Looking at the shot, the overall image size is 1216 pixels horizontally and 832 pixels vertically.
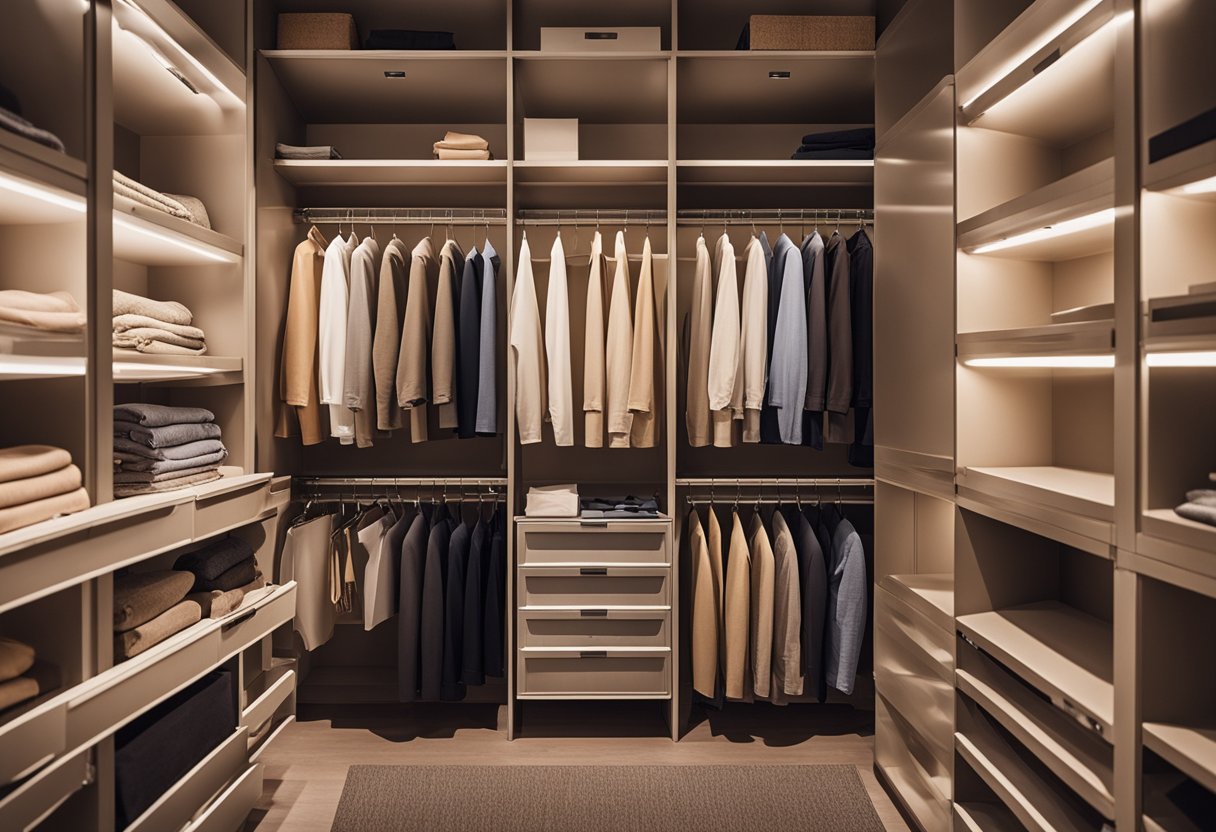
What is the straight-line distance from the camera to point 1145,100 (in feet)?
4.22

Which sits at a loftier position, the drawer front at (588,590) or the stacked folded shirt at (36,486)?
the stacked folded shirt at (36,486)

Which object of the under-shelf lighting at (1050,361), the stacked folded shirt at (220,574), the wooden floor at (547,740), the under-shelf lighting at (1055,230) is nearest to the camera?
the under-shelf lighting at (1055,230)

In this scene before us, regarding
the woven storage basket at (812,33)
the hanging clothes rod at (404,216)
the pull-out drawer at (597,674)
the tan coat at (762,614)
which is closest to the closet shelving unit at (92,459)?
the hanging clothes rod at (404,216)

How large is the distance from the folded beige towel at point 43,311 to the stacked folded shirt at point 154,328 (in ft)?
1.08

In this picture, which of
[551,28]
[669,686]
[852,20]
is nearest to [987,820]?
[669,686]

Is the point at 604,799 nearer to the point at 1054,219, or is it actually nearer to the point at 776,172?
the point at 1054,219

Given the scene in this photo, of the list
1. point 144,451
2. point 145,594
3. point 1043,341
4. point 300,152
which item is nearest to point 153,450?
point 144,451

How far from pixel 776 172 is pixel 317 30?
1878mm

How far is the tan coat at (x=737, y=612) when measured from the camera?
273 cm

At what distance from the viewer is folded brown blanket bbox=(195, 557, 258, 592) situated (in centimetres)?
209

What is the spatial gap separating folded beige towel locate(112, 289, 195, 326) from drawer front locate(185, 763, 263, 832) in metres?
1.36

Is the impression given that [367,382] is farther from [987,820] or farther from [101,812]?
[987,820]

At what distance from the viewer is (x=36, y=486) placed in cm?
146

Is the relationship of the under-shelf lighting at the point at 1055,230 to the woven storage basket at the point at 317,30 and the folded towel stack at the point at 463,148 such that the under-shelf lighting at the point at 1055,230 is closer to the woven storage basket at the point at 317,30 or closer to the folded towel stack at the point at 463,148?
the folded towel stack at the point at 463,148
